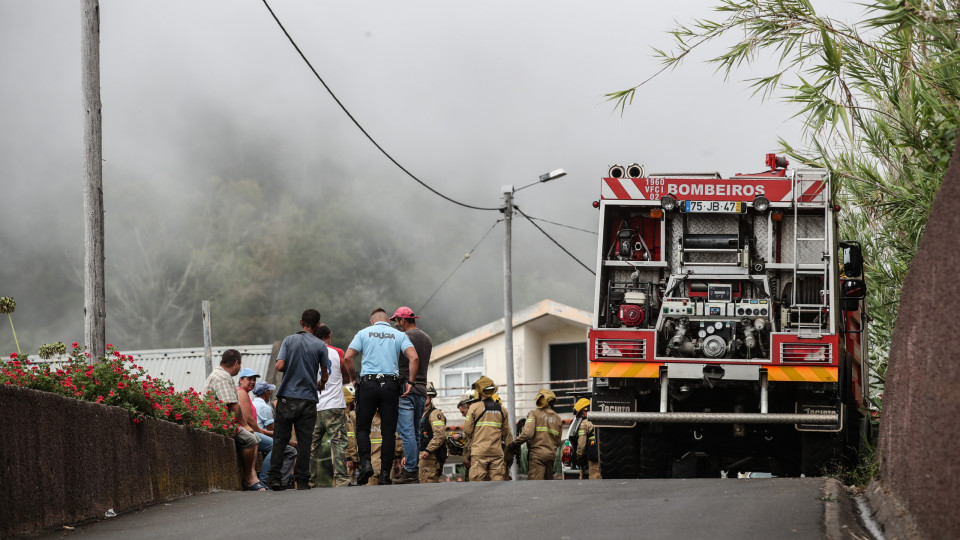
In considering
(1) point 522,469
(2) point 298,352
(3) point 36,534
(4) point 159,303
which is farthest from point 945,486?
(4) point 159,303

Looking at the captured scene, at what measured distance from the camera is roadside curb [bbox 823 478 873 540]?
7068 millimetres

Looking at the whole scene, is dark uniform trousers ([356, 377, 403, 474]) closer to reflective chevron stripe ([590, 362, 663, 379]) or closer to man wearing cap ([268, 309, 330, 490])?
man wearing cap ([268, 309, 330, 490])

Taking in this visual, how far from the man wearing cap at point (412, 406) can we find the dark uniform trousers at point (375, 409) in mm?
356

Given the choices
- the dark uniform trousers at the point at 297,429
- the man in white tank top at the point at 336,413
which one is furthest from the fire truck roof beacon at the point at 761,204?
the man in white tank top at the point at 336,413

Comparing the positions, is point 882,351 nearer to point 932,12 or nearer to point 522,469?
point 522,469

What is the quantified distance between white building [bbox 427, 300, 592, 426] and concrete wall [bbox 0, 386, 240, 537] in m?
26.0

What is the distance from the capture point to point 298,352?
12.5m

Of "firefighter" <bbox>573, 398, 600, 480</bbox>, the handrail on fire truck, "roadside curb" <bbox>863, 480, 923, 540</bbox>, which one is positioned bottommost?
"firefighter" <bbox>573, 398, 600, 480</bbox>

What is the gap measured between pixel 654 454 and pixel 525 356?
2533 cm

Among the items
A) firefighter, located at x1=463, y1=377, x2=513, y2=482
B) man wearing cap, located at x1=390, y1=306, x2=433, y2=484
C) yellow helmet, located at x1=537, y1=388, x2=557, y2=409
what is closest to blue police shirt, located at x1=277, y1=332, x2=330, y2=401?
man wearing cap, located at x1=390, y1=306, x2=433, y2=484

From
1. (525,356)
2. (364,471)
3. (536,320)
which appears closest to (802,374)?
(364,471)

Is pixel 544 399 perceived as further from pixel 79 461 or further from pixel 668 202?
pixel 79 461

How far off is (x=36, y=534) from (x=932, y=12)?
7.22 m

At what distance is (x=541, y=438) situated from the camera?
16703 mm
